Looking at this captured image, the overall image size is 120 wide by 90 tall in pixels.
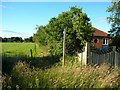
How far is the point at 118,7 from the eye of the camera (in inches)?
958

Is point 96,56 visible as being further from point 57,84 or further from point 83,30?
point 83,30

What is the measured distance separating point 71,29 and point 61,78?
860 cm

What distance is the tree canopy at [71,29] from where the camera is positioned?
17453 mm

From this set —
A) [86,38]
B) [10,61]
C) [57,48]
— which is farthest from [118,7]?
[10,61]

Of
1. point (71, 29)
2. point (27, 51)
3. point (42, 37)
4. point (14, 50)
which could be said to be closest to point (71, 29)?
point (71, 29)

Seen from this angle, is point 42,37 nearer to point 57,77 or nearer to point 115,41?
point 115,41

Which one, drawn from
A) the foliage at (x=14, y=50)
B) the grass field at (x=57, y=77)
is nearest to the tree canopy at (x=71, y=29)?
the foliage at (x=14, y=50)

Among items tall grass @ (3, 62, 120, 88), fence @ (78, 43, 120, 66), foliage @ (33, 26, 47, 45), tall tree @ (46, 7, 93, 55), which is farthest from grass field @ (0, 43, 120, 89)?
foliage @ (33, 26, 47, 45)

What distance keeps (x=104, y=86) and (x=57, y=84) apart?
1589mm

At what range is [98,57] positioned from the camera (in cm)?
1235

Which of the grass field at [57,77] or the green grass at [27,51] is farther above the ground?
the green grass at [27,51]

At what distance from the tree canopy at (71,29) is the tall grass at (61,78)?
674 cm

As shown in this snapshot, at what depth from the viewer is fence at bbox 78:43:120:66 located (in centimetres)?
1211

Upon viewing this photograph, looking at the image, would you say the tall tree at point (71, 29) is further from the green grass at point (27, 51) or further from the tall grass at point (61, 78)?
the tall grass at point (61, 78)
